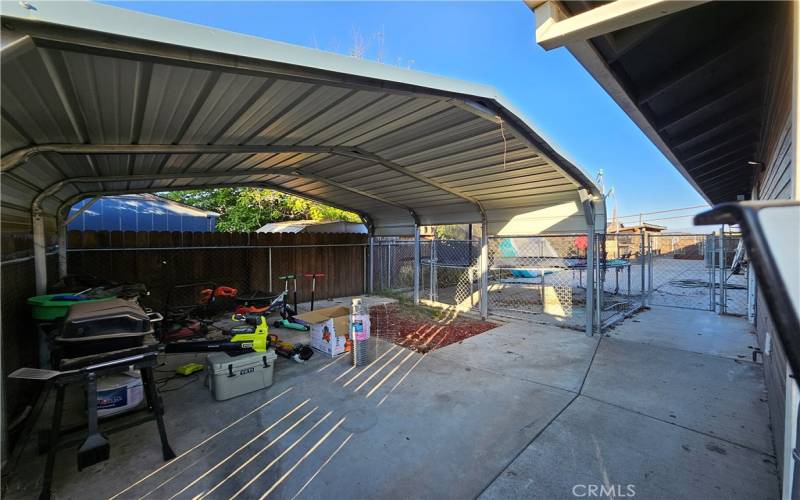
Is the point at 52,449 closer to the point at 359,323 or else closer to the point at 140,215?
the point at 359,323

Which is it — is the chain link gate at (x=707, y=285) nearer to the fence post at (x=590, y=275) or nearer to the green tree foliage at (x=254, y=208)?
the fence post at (x=590, y=275)

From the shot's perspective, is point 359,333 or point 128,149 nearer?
point 128,149

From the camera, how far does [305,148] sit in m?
4.77

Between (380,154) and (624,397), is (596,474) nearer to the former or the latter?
(624,397)

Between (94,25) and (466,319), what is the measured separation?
6.79 meters

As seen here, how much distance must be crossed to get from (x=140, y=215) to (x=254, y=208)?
4544 millimetres

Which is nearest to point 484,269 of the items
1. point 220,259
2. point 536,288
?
point 536,288

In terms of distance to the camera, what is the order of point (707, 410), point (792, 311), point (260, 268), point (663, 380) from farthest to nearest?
point (260, 268) < point (663, 380) < point (707, 410) < point (792, 311)

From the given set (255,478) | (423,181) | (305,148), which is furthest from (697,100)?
(255,478)

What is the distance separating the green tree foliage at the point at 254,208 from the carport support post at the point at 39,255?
11.7 metres

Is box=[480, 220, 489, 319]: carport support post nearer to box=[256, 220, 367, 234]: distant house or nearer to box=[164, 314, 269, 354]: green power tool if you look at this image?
box=[164, 314, 269, 354]: green power tool

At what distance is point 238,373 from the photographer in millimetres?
3557

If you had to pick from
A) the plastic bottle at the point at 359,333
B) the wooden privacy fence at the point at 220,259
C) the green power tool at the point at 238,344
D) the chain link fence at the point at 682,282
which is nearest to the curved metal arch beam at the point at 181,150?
the green power tool at the point at 238,344

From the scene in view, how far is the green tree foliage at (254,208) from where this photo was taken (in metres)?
16.2
